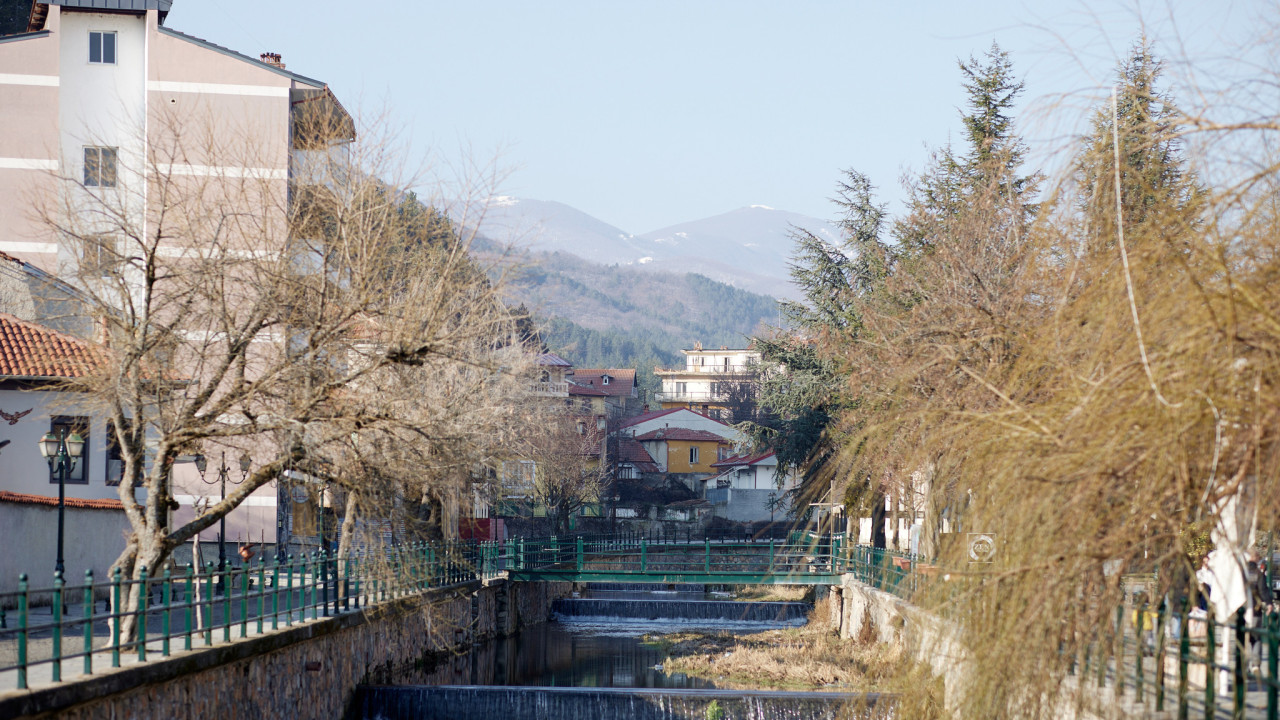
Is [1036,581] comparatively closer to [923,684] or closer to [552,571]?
[923,684]

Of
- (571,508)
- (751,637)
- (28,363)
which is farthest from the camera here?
(571,508)

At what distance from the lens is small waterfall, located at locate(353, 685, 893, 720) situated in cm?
1881

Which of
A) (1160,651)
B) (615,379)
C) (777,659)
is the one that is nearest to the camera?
(1160,651)

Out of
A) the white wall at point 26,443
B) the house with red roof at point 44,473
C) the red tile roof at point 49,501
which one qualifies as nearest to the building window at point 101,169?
the house with red roof at point 44,473

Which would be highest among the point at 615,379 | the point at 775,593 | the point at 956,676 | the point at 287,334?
the point at 615,379

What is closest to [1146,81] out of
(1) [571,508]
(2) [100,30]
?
(2) [100,30]

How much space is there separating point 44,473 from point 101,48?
50.0 ft

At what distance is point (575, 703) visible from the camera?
764 inches

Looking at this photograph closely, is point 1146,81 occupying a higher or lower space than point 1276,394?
higher

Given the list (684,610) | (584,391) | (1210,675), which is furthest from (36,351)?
(584,391)

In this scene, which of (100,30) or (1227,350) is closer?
(1227,350)

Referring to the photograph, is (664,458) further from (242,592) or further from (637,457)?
(242,592)

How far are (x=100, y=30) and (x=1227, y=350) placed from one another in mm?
36911

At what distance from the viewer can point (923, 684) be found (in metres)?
7.80
